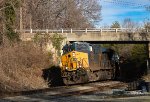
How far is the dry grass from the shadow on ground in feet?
1.89

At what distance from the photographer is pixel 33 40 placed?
137ft

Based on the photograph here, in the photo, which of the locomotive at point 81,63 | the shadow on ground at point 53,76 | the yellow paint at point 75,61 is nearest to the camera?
Result: the locomotive at point 81,63

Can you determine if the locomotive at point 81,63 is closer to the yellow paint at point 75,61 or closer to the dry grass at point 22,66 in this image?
the yellow paint at point 75,61

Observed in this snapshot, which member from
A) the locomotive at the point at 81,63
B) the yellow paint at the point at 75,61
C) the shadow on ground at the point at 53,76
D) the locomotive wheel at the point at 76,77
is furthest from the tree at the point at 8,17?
the locomotive wheel at the point at 76,77

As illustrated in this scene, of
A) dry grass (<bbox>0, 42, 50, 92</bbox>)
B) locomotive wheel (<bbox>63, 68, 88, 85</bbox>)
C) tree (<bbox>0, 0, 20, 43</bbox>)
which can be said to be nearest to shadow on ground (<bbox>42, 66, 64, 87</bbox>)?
dry grass (<bbox>0, 42, 50, 92</bbox>)

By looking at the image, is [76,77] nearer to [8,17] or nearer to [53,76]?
[53,76]

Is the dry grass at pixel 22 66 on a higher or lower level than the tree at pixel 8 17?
lower

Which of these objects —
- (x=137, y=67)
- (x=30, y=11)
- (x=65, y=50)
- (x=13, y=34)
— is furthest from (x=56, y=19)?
(x=65, y=50)

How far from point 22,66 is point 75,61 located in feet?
16.8

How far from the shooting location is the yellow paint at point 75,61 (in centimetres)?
3145

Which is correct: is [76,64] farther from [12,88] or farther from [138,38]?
[138,38]

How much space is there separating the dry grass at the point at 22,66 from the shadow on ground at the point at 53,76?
58cm

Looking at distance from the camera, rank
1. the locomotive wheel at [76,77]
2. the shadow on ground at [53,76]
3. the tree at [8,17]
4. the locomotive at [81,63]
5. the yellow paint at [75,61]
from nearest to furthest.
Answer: the locomotive wheel at [76,77] → the locomotive at [81,63] → the yellow paint at [75,61] → the tree at [8,17] → the shadow on ground at [53,76]

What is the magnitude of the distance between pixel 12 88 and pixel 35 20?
1723 inches
